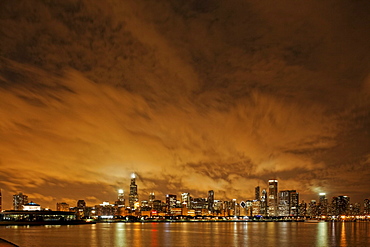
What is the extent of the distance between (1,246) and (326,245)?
2175 inches

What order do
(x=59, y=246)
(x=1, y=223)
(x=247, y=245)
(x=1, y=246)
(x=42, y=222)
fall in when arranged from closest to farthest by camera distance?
(x=1, y=246) → (x=59, y=246) → (x=247, y=245) → (x=1, y=223) → (x=42, y=222)

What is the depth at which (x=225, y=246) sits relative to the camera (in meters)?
63.1

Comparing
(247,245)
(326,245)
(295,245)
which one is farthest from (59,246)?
(326,245)

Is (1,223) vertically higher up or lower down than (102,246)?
lower down

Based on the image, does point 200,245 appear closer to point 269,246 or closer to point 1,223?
point 269,246

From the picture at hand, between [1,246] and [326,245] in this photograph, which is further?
[326,245]

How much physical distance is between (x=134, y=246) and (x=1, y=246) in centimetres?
3389

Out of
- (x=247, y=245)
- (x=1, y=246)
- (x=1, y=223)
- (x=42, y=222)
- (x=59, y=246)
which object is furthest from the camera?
(x=42, y=222)

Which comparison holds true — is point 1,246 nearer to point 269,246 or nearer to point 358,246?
point 269,246

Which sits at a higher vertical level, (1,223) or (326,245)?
(326,245)

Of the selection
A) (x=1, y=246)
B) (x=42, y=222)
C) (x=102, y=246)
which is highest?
(x=1, y=246)

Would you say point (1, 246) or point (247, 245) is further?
point (247, 245)

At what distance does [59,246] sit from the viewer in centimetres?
6088

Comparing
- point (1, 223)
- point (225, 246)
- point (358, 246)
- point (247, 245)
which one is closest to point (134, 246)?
point (225, 246)
